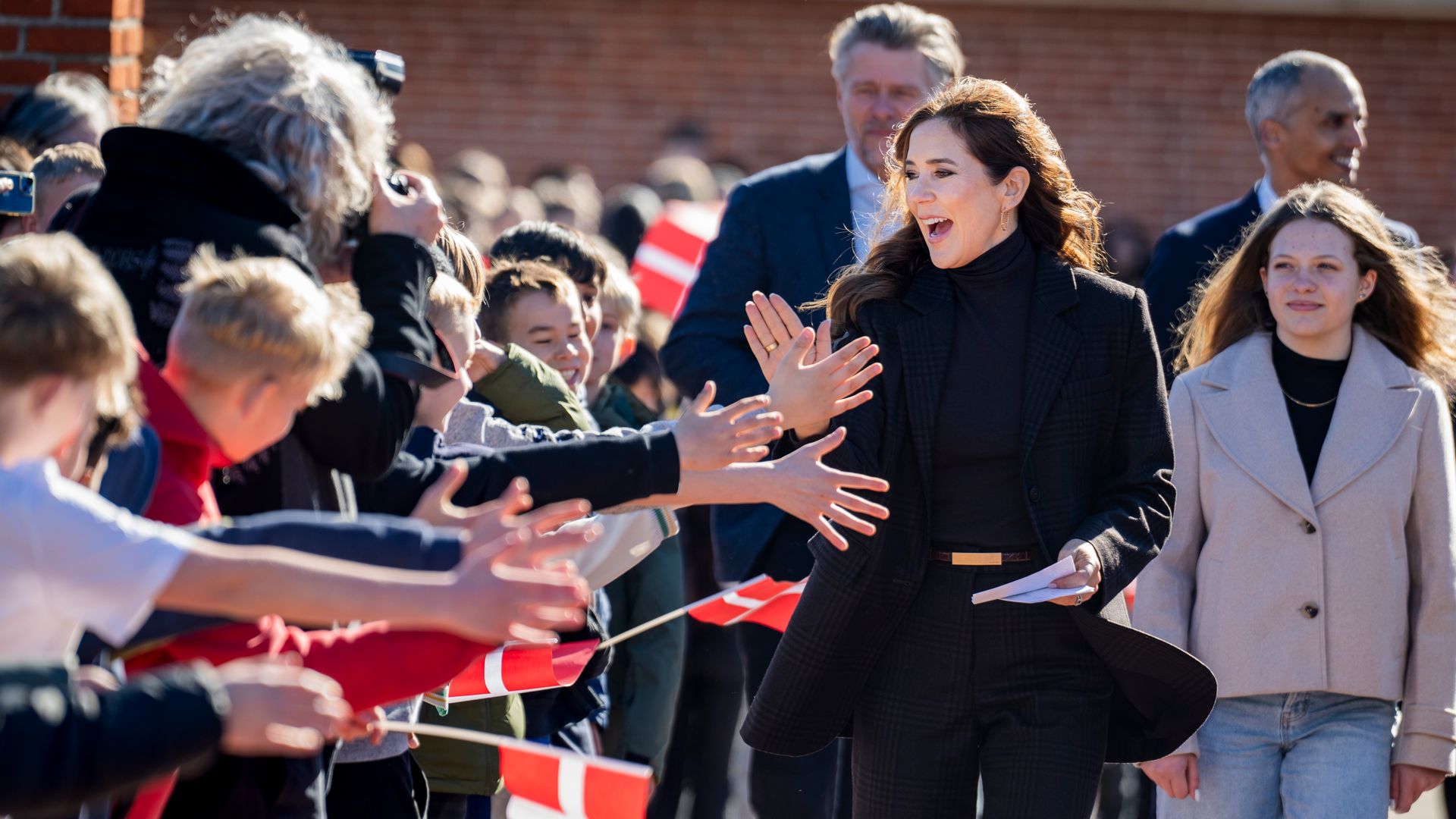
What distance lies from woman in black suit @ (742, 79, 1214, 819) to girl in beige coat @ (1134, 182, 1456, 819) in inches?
18.3

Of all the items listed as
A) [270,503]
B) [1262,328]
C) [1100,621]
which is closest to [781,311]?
→ [1100,621]

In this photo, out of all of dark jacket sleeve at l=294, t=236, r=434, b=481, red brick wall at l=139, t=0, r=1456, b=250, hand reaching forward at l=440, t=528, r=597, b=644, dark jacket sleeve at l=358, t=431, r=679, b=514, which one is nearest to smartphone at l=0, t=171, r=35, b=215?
dark jacket sleeve at l=294, t=236, r=434, b=481

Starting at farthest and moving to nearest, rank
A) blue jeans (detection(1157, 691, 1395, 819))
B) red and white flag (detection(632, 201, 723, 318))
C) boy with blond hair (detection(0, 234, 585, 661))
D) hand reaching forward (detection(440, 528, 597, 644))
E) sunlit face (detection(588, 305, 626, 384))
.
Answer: red and white flag (detection(632, 201, 723, 318))
sunlit face (detection(588, 305, 626, 384))
blue jeans (detection(1157, 691, 1395, 819))
hand reaching forward (detection(440, 528, 597, 644))
boy with blond hair (detection(0, 234, 585, 661))

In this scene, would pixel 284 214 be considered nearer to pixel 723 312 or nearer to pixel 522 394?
pixel 522 394

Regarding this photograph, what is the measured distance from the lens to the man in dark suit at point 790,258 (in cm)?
487

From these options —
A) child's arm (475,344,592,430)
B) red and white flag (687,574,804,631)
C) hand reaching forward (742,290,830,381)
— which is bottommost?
red and white flag (687,574,804,631)

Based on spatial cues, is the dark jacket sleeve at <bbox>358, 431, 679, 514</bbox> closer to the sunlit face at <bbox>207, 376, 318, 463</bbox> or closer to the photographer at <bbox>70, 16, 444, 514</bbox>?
the photographer at <bbox>70, 16, 444, 514</bbox>

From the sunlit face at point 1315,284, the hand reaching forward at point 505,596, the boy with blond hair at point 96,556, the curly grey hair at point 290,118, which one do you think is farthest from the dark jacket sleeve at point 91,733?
the sunlit face at point 1315,284

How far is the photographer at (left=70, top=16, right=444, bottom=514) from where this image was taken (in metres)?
2.76

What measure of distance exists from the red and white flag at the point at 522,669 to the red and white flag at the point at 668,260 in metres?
4.20

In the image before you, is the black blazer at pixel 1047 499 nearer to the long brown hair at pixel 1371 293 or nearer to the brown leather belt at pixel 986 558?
the brown leather belt at pixel 986 558

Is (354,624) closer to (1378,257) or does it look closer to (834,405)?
(834,405)

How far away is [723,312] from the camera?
5.07m

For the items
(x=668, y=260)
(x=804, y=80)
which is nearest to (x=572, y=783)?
(x=668, y=260)
